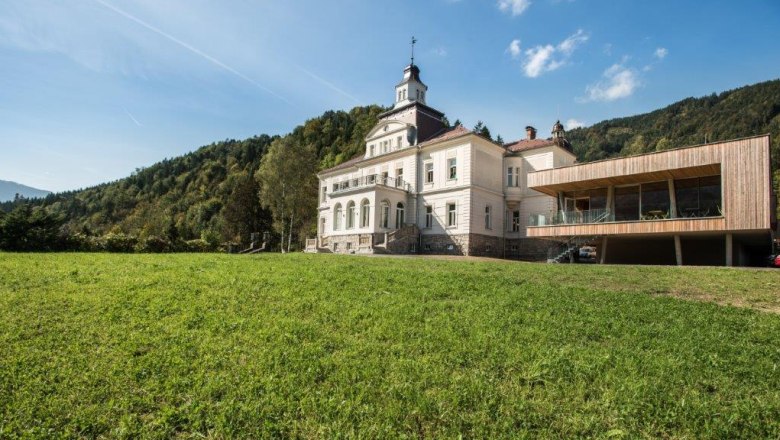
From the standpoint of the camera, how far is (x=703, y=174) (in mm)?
19578

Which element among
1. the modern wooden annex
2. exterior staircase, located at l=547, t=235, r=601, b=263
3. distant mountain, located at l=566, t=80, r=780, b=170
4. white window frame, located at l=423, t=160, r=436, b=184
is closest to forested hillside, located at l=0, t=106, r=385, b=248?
white window frame, located at l=423, t=160, r=436, b=184

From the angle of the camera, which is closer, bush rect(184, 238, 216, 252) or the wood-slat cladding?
the wood-slat cladding

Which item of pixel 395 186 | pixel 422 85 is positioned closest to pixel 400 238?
pixel 395 186

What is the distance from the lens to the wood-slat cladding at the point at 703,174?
1669 centimetres

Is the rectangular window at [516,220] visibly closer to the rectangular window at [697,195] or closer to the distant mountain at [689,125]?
the rectangular window at [697,195]

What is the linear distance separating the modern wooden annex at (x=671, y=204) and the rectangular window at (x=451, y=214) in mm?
6233

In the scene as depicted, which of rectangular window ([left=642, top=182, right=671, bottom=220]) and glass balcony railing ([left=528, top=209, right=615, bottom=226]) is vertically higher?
rectangular window ([left=642, top=182, right=671, bottom=220])

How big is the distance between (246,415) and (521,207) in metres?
29.2

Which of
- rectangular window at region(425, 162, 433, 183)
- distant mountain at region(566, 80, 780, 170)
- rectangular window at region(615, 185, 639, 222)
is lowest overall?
rectangular window at region(615, 185, 639, 222)

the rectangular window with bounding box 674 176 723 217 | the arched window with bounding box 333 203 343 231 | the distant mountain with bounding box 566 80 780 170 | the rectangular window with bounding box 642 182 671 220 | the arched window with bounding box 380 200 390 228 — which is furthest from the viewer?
the distant mountain with bounding box 566 80 780 170

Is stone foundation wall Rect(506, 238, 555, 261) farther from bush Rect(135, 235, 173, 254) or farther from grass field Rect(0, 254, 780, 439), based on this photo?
bush Rect(135, 235, 173, 254)

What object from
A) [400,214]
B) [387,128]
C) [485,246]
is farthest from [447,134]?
[485,246]

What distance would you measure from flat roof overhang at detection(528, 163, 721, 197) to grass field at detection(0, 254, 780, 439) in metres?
12.2

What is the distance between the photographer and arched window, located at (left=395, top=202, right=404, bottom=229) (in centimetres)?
3145
